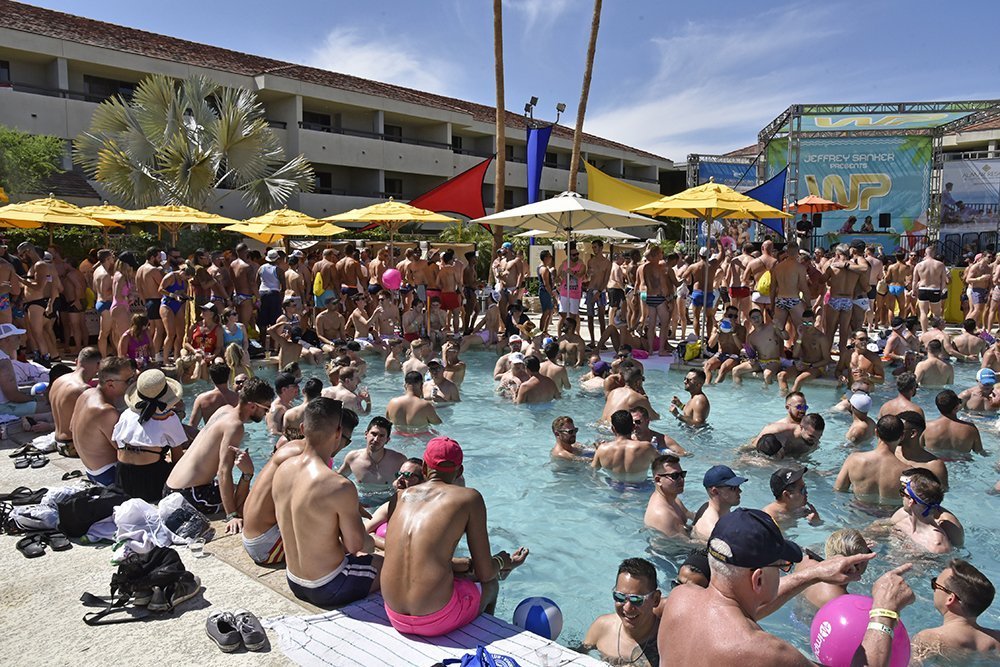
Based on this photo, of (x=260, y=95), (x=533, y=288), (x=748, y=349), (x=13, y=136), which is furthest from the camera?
(x=260, y=95)

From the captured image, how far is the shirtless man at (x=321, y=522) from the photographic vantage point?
11.6ft

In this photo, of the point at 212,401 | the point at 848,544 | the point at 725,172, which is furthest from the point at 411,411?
the point at 725,172

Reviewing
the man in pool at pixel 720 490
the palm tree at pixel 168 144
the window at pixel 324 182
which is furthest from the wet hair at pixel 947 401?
the window at pixel 324 182

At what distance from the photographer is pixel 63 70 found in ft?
69.2

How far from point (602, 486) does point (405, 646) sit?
355 centimetres

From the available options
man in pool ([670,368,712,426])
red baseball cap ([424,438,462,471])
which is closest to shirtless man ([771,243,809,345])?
man in pool ([670,368,712,426])

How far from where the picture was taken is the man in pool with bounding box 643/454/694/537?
5.02 meters

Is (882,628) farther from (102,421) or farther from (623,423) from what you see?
(102,421)

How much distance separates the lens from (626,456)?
6.31m

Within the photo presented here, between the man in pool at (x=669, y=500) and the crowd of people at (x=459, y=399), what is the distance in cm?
2

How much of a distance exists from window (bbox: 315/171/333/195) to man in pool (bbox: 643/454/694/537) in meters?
25.1

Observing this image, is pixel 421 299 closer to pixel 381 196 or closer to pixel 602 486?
pixel 602 486

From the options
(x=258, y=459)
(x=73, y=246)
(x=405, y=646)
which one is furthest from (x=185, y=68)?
(x=405, y=646)

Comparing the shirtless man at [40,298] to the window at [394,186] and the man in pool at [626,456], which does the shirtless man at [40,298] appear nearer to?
the man in pool at [626,456]
